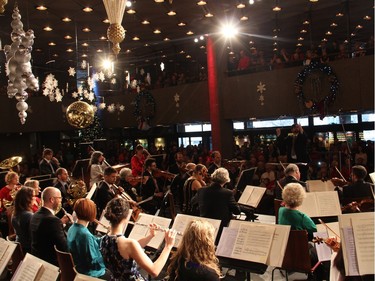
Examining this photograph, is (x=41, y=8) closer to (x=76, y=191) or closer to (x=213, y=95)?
(x=76, y=191)

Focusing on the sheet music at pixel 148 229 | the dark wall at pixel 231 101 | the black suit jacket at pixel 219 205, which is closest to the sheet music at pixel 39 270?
the sheet music at pixel 148 229

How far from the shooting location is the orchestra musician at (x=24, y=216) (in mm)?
5066

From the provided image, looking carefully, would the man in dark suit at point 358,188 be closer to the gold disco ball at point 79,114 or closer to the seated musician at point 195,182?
the seated musician at point 195,182

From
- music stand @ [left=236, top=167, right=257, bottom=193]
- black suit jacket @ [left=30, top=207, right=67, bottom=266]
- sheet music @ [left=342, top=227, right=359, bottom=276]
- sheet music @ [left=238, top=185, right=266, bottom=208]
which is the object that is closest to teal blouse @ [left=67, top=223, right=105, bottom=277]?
black suit jacket @ [left=30, top=207, right=67, bottom=266]

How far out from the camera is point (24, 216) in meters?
5.07

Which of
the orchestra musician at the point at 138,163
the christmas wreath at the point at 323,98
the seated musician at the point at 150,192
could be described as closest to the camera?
the seated musician at the point at 150,192

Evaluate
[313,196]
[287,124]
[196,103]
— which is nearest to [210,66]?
[196,103]

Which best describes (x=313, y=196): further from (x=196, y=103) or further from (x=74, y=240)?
(x=196, y=103)

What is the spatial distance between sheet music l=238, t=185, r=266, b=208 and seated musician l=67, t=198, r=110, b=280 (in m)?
3.61

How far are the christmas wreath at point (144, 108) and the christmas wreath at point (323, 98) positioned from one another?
583 centimetres

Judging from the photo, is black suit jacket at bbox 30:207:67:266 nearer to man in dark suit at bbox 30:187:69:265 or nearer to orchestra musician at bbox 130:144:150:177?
man in dark suit at bbox 30:187:69:265

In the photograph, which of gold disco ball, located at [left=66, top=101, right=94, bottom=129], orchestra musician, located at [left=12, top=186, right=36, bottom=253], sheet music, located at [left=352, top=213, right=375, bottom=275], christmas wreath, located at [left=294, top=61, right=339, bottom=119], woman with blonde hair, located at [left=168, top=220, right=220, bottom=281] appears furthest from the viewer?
christmas wreath, located at [left=294, top=61, right=339, bottom=119]

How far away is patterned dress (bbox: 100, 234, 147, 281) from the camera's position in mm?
3645

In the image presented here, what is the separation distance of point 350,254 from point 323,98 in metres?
8.89
